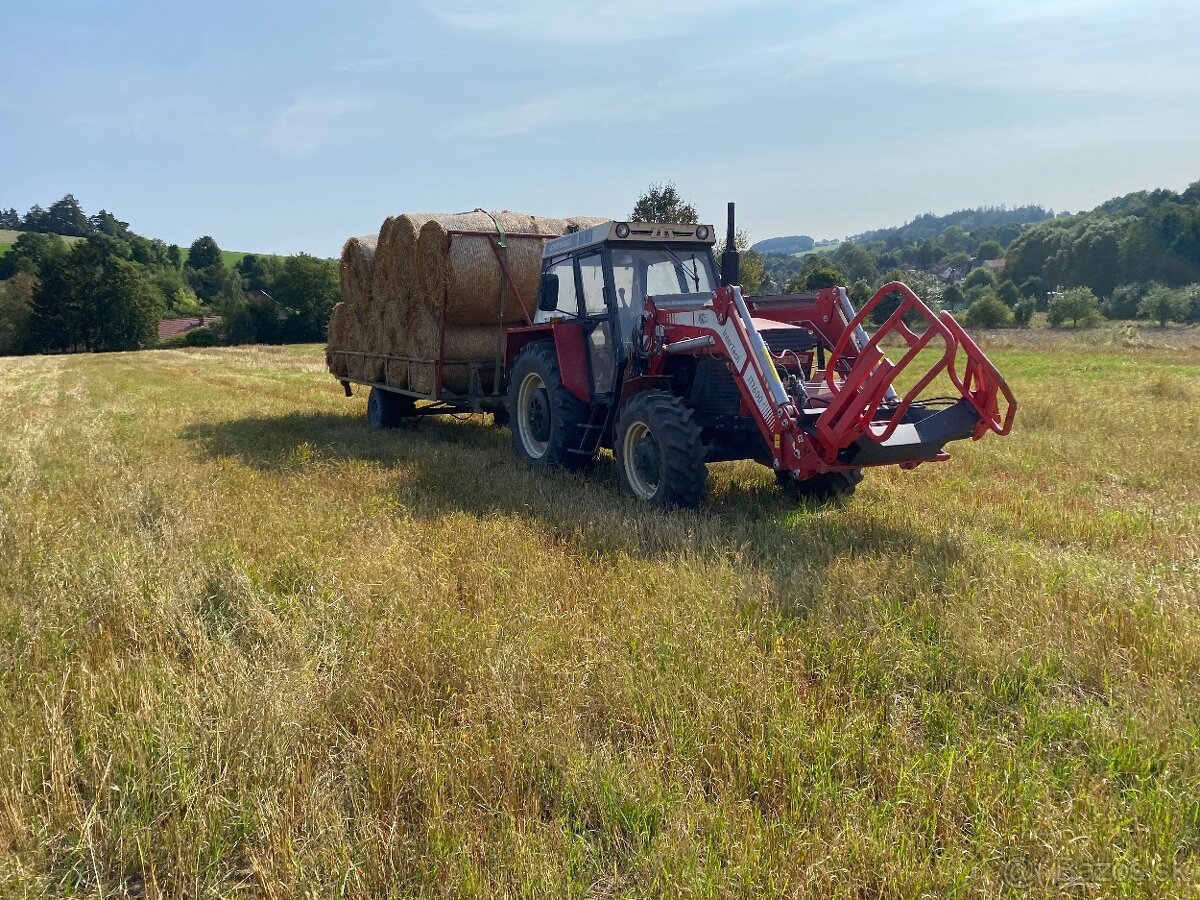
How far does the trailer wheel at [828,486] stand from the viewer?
20.2ft

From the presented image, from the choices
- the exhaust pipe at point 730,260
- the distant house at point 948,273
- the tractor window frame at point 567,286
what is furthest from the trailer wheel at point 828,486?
the distant house at point 948,273

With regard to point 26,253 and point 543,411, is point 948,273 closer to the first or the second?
point 26,253

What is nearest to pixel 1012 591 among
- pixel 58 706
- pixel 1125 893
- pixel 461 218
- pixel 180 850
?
pixel 1125 893

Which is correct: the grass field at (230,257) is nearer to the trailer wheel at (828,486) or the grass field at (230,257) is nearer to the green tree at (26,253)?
the green tree at (26,253)

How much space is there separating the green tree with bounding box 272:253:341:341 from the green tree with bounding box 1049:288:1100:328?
49.4m

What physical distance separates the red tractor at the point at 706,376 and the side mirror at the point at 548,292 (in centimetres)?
2

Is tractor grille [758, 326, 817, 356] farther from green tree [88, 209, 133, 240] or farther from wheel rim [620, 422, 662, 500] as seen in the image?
green tree [88, 209, 133, 240]

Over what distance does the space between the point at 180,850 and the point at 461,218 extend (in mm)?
8222

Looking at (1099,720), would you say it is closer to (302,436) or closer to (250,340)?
(302,436)

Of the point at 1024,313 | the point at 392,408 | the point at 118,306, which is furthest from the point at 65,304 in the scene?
the point at 1024,313

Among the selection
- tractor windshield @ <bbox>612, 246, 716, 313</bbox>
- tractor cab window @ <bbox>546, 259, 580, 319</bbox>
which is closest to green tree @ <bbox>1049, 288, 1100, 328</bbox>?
tractor windshield @ <bbox>612, 246, 716, 313</bbox>

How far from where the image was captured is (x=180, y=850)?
2217 mm

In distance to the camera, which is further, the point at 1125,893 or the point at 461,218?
the point at 461,218

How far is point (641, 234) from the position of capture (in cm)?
679
